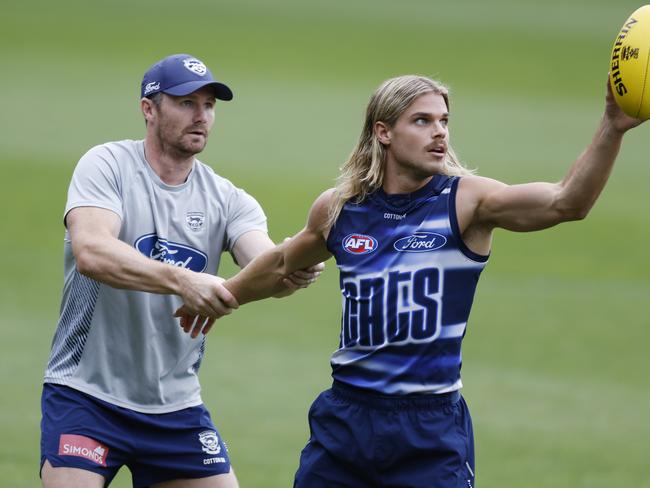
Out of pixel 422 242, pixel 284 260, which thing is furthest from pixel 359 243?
pixel 284 260

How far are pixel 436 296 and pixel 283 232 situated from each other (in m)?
10.9

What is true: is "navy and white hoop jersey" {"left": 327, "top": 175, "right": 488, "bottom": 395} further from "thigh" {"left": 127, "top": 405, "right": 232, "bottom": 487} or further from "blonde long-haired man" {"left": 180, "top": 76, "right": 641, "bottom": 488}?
"thigh" {"left": 127, "top": 405, "right": 232, "bottom": 487}

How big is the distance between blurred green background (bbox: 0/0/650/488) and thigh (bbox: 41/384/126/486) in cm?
265

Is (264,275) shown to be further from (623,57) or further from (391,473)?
(623,57)

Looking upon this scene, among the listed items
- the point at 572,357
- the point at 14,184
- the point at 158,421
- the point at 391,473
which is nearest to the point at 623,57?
the point at 391,473

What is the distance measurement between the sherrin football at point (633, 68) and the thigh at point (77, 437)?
2859 mm

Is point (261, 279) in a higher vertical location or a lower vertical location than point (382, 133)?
lower

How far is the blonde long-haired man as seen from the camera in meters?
4.81

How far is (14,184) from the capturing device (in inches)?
682

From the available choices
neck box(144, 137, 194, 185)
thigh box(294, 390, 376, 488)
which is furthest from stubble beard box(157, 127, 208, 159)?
thigh box(294, 390, 376, 488)

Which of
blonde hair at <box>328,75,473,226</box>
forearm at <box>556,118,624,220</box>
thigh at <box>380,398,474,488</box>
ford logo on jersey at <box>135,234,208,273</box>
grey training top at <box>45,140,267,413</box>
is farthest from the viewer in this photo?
ford logo on jersey at <box>135,234,208,273</box>

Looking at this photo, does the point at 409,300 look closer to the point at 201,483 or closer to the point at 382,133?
the point at 382,133

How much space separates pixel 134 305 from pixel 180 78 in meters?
1.19

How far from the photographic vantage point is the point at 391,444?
15.8 ft
